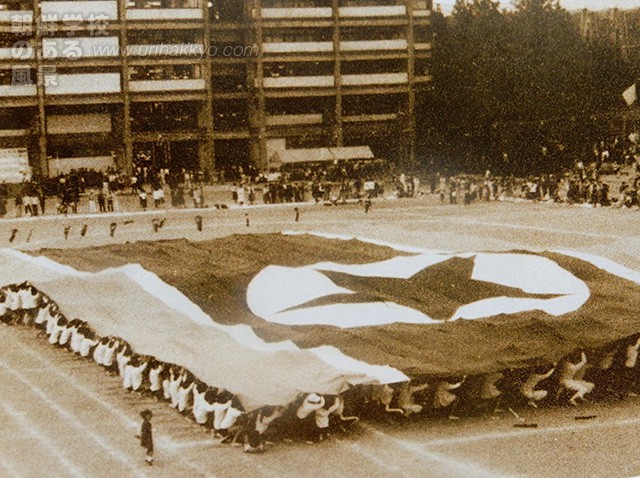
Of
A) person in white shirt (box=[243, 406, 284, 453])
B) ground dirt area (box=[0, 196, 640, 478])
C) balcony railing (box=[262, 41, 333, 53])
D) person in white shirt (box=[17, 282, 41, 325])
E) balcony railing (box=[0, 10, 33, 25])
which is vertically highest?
balcony railing (box=[0, 10, 33, 25])

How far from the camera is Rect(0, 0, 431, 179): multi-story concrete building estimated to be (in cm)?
10012

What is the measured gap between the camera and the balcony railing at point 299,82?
108625mm

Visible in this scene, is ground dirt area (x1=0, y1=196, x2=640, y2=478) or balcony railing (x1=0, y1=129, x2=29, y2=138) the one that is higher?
balcony railing (x1=0, y1=129, x2=29, y2=138)

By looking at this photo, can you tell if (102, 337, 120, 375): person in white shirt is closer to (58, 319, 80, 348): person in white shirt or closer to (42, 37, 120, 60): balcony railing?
(58, 319, 80, 348): person in white shirt

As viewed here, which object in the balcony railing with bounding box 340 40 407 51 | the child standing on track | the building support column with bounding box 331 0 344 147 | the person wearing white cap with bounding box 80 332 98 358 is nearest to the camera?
the child standing on track

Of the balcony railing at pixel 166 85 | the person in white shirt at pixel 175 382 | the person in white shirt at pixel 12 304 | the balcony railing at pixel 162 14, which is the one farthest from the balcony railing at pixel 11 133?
the person in white shirt at pixel 175 382

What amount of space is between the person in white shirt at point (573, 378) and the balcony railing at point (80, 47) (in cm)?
8459

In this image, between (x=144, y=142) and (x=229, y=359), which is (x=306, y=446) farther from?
(x=144, y=142)

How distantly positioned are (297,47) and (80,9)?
23.0 meters

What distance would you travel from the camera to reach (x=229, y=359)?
77.7 ft

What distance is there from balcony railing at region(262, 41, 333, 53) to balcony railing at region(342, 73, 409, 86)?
156 inches

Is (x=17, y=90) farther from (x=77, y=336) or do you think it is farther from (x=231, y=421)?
(x=231, y=421)

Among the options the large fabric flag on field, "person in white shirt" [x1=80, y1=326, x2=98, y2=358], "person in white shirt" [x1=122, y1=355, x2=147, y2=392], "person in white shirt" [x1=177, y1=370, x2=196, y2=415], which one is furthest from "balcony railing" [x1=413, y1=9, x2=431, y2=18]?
"person in white shirt" [x1=177, y1=370, x2=196, y2=415]

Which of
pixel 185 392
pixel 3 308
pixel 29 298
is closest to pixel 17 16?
pixel 3 308
